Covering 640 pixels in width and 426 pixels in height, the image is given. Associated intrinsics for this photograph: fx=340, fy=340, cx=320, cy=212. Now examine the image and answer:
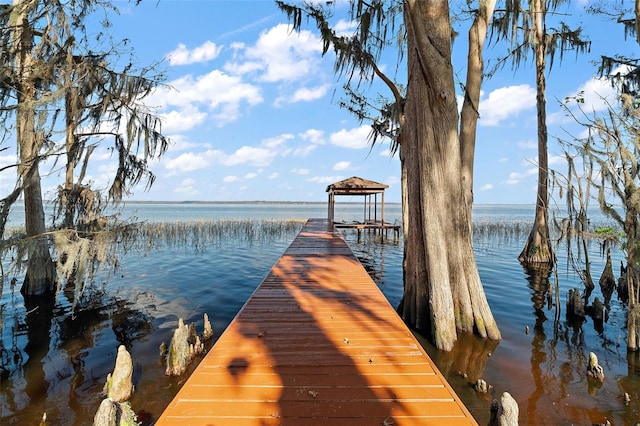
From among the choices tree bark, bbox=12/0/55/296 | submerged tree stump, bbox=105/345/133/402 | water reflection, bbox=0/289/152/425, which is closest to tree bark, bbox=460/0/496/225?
submerged tree stump, bbox=105/345/133/402

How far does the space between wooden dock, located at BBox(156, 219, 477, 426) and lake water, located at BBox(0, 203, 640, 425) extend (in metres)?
1.33

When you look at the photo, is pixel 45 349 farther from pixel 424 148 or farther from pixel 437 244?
pixel 424 148

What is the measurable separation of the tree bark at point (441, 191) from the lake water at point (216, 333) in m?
0.53

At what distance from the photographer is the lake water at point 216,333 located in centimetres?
421

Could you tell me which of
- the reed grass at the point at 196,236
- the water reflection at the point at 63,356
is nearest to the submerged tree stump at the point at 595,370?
the water reflection at the point at 63,356

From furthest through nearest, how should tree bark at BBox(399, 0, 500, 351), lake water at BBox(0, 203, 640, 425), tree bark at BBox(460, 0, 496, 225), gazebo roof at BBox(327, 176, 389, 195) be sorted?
1. gazebo roof at BBox(327, 176, 389, 195)
2. tree bark at BBox(460, 0, 496, 225)
3. tree bark at BBox(399, 0, 500, 351)
4. lake water at BBox(0, 203, 640, 425)

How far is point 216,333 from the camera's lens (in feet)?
23.0

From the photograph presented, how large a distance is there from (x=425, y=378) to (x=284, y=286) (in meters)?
3.84

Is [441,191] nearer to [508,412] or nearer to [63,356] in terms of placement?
[508,412]

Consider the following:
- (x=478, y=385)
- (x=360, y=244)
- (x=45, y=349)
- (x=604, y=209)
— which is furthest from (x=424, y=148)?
(x=360, y=244)

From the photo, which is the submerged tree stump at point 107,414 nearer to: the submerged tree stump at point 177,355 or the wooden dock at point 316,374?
the wooden dock at point 316,374

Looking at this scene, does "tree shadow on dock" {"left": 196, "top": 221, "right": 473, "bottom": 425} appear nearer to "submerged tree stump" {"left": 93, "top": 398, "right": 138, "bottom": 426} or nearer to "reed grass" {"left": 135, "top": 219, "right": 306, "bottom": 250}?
"submerged tree stump" {"left": 93, "top": 398, "right": 138, "bottom": 426}

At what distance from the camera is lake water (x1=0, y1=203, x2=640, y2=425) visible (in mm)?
4207

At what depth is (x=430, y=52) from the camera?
18.2 feet
